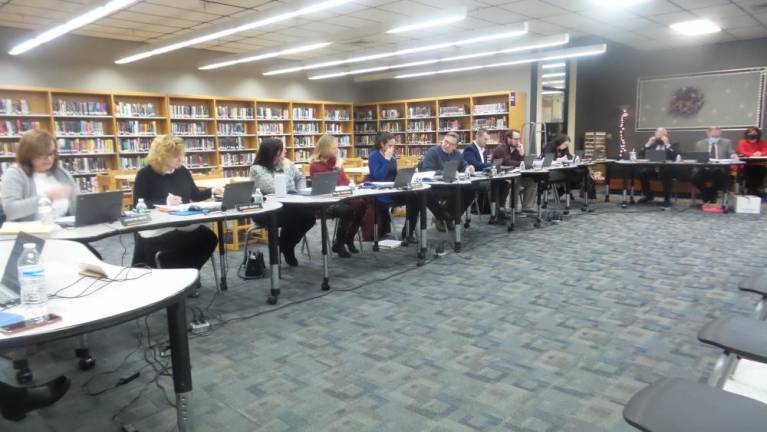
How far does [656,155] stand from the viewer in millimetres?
8523

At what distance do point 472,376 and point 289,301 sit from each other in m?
1.77

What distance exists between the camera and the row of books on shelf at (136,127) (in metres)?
9.13

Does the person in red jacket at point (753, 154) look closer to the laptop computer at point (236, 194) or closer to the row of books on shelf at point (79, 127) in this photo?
the laptop computer at point (236, 194)

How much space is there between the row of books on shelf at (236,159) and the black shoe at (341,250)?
5902 millimetres

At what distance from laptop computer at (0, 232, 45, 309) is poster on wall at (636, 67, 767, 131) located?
1172 cm

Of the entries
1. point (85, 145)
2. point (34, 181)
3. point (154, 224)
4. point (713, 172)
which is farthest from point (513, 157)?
point (85, 145)

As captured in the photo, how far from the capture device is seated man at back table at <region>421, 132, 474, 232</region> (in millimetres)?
5828

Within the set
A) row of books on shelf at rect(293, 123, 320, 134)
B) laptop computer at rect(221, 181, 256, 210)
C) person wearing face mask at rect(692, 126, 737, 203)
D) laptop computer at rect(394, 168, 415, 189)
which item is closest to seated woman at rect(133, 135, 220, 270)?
laptop computer at rect(221, 181, 256, 210)

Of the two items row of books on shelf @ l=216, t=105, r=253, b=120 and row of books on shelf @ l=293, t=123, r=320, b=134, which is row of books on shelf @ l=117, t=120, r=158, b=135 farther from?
row of books on shelf @ l=293, t=123, r=320, b=134

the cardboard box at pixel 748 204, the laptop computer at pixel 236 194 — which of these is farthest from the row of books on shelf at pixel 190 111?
the cardboard box at pixel 748 204

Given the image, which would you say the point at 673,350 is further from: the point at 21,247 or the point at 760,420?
the point at 21,247

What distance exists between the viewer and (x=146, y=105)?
31.2 feet

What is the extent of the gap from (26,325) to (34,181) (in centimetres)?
235

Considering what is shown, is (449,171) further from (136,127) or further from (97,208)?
(136,127)
